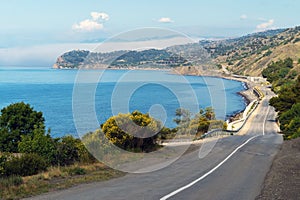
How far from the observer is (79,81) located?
16.8 meters

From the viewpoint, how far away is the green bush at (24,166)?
1214 cm

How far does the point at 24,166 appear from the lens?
41.5 feet

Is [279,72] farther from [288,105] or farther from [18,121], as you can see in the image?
[18,121]

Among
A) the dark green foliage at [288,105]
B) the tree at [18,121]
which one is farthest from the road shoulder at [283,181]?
the dark green foliage at [288,105]

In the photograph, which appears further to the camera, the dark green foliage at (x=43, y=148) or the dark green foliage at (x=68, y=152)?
the dark green foliage at (x=68, y=152)

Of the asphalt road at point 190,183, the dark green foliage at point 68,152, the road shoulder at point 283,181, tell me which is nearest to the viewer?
the asphalt road at point 190,183

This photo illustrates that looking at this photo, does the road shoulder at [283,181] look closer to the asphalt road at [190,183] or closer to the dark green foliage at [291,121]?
the asphalt road at [190,183]

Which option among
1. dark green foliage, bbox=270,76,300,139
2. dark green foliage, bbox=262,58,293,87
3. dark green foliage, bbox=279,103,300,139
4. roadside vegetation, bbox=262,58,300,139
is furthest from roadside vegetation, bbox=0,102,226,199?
dark green foliage, bbox=262,58,293,87

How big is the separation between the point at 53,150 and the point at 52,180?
13.8ft

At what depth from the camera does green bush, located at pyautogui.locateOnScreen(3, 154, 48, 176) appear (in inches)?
478

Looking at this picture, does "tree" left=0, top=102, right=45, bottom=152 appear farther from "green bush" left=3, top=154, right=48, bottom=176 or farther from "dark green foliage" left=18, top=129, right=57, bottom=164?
"green bush" left=3, top=154, right=48, bottom=176

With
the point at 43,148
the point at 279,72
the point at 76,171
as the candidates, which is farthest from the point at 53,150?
the point at 279,72

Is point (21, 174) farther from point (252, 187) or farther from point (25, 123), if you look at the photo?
point (25, 123)

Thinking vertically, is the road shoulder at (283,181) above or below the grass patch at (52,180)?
below
